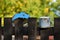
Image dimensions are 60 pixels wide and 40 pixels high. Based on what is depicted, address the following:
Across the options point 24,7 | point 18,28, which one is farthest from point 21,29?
point 24,7

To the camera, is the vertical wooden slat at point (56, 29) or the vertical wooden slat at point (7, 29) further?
the vertical wooden slat at point (7, 29)

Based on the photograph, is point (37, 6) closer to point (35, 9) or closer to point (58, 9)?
point (35, 9)

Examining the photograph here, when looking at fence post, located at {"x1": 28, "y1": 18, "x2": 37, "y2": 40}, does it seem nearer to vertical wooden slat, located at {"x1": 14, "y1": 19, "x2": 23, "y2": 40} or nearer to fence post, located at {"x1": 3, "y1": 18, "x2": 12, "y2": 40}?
vertical wooden slat, located at {"x1": 14, "y1": 19, "x2": 23, "y2": 40}

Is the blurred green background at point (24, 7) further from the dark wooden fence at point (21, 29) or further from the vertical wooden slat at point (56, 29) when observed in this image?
the vertical wooden slat at point (56, 29)

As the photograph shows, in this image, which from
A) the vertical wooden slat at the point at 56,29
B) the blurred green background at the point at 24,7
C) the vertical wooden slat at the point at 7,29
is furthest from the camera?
the blurred green background at the point at 24,7

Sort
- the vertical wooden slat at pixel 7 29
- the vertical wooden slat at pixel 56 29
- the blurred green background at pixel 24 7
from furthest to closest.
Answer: the blurred green background at pixel 24 7 < the vertical wooden slat at pixel 7 29 < the vertical wooden slat at pixel 56 29

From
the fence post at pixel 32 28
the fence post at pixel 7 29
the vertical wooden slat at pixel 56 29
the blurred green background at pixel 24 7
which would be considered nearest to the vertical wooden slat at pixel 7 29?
the fence post at pixel 7 29

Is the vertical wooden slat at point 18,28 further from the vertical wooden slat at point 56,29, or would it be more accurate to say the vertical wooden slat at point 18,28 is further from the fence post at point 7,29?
the vertical wooden slat at point 56,29

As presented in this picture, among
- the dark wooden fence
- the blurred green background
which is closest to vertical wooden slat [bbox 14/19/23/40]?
the dark wooden fence

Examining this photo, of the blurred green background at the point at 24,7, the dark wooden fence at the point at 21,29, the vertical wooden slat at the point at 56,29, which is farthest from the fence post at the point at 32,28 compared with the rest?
the blurred green background at the point at 24,7

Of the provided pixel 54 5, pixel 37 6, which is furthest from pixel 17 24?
pixel 54 5

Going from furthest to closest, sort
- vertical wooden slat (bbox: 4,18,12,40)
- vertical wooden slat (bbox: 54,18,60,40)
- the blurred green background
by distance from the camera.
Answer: the blurred green background, vertical wooden slat (bbox: 4,18,12,40), vertical wooden slat (bbox: 54,18,60,40)

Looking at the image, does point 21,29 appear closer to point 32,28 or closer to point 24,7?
point 32,28

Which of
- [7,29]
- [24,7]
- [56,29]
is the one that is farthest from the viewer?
[24,7]
